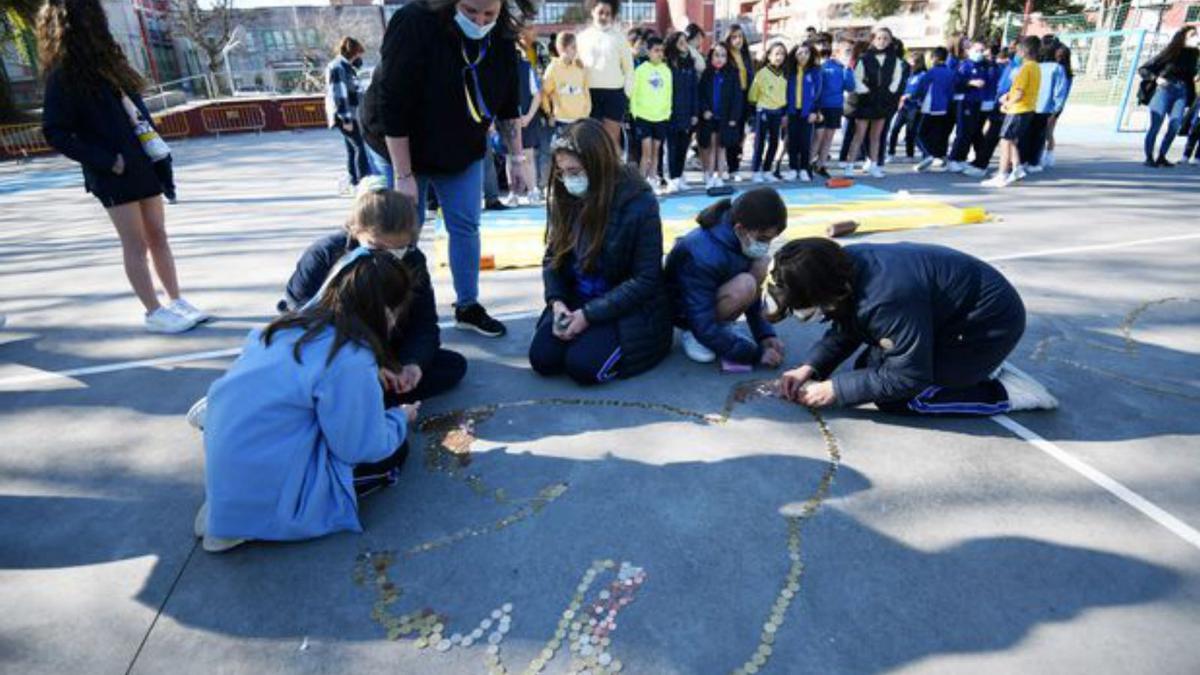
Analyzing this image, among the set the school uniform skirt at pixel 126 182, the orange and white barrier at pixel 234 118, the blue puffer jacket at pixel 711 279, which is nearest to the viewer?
the blue puffer jacket at pixel 711 279

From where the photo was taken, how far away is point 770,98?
7.40m

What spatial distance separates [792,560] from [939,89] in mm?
8117

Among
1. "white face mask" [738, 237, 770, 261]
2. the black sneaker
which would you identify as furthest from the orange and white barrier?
"white face mask" [738, 237, 770, 261]

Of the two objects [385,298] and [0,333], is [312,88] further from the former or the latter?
[385,298]

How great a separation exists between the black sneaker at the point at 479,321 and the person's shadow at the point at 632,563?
3.94 feet

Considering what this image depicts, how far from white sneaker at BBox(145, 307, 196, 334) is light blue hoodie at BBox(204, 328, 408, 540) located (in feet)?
7.23

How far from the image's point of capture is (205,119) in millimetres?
17328

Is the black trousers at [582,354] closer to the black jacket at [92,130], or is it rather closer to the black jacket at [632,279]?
the black jacket at [632,279]

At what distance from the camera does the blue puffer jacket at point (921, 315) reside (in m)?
2.16

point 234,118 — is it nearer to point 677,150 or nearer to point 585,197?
point 677,150

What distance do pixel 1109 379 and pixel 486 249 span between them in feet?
12.6

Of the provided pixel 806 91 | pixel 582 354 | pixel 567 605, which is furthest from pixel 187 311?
pixel 806 91

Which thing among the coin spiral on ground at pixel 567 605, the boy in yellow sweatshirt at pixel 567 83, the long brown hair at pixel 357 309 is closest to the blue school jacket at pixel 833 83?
the boy in yellow sweatshirt at pixel 567 83

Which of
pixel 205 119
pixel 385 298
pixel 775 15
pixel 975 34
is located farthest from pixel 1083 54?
pixel 775 15
